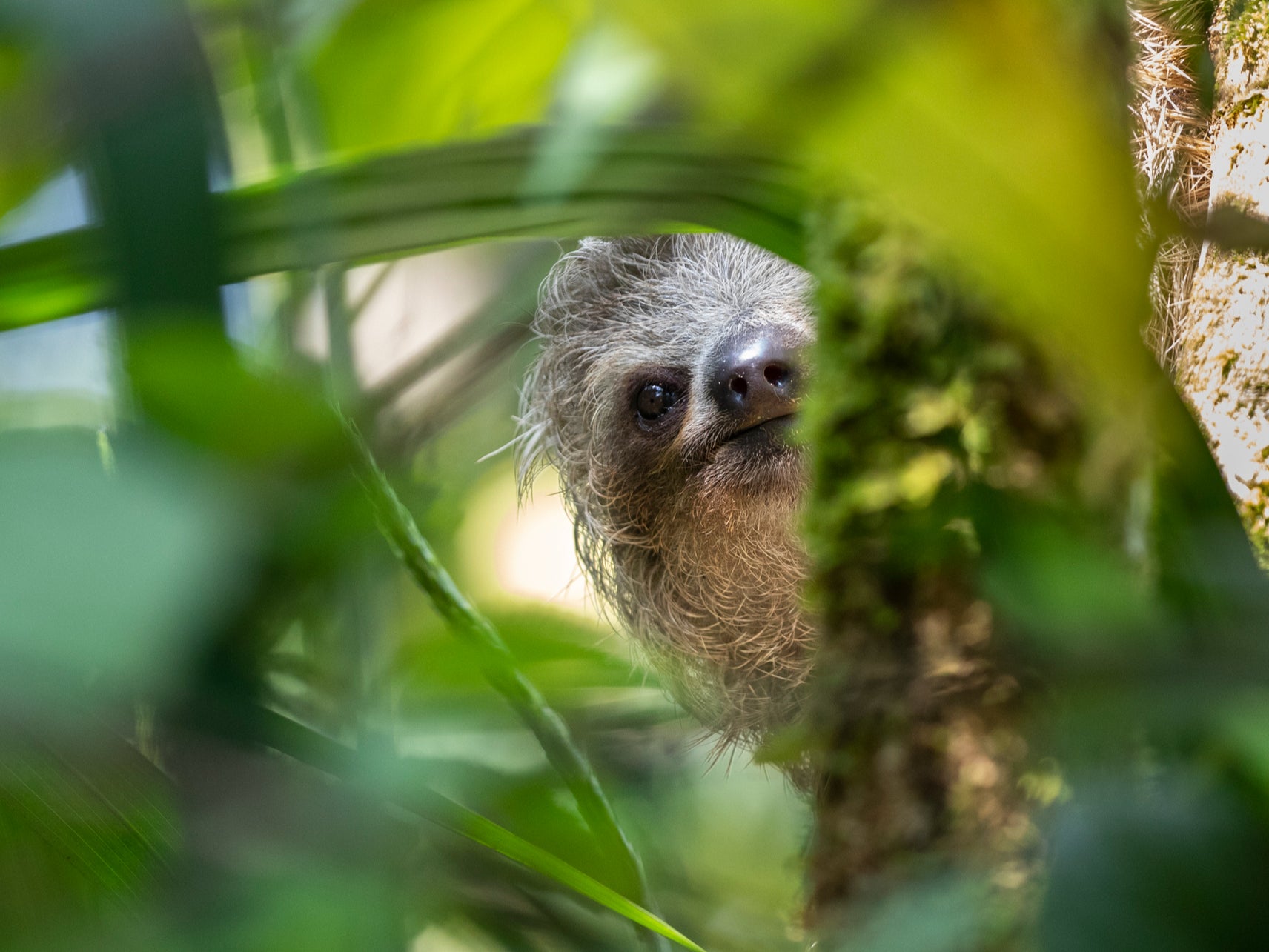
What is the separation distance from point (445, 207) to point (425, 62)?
5cm

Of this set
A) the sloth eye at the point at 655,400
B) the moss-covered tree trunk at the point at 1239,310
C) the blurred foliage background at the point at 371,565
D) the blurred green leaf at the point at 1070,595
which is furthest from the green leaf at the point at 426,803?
the sloth eye at the point at 655,400

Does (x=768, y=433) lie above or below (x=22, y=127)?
above

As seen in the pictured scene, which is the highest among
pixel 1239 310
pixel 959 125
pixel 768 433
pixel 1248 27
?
pixel 768 433

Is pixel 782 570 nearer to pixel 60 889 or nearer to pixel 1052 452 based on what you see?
pixel 1052 452

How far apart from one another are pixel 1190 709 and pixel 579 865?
18 cm

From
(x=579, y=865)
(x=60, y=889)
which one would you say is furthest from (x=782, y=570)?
(x=60, y=889)

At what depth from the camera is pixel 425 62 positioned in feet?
1.09

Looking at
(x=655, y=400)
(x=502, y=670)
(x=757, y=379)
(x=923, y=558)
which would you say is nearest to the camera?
(x=502, y=670)

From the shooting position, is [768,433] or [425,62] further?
[768,433]

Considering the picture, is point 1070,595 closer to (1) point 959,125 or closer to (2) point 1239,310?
(1) point 959,125

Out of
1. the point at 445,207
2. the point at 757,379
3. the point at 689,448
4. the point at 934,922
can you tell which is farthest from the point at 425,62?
the point at 689,448

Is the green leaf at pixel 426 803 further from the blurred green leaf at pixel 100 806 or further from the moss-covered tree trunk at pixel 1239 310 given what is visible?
the moss-covered tree trunk at pixel 1239 310

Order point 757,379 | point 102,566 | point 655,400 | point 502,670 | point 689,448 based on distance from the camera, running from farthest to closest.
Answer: point 655,400, point 689,448, point 757,379, point 502,670, point 102,566

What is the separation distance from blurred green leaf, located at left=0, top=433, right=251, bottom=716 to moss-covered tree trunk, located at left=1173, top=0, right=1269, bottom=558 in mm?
356
